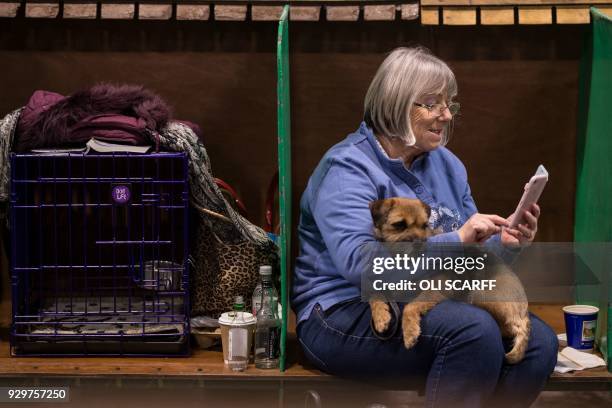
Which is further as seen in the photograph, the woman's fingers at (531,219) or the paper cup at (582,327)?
the paper cup at (582,327)

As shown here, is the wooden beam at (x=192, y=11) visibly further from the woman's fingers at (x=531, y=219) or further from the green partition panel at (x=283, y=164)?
the woman's fingers at (x=531, y=219)

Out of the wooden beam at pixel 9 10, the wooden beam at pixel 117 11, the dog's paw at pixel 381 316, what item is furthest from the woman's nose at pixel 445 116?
the wooden beam at pixel 9 10

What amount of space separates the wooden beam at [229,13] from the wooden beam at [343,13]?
1.09 ft

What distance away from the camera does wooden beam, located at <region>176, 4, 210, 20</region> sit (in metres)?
3.72

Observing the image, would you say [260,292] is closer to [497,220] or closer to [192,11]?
[497,220]

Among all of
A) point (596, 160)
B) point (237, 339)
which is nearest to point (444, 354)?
point (237, 339)

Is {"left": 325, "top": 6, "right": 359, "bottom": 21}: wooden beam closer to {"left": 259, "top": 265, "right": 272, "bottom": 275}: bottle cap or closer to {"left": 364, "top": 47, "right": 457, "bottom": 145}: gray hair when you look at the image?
{"left": 364, "top": 47, "right": 457, "bottom": 145}: gray hair

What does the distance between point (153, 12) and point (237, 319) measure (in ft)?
4.17

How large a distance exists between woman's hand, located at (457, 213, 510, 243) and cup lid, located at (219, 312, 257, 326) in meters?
0.83

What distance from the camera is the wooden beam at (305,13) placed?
3.72m

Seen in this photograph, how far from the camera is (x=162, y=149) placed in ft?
11.0

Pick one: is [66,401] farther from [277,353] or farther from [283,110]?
[283,110]

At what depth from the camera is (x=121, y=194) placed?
330 centimetres

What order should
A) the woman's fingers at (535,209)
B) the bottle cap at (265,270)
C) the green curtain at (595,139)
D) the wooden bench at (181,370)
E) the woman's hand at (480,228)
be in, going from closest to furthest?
the woman's hand at (480,228) < the woman's fingers at (535,209) < the wooden bench at (181,370) < the bottle cap at (265,270) < the green curtain at (595,139)
